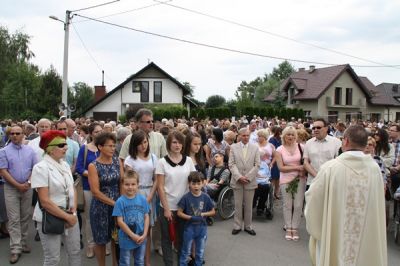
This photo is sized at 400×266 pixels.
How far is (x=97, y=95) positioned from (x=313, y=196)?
43033 mm

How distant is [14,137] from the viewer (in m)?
5.64

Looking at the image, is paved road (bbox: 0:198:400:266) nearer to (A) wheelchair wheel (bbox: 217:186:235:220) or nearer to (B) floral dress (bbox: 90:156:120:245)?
(A) wheelchair wheel (bbox: 217:186:235:220)

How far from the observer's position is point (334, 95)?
4384 centimetres

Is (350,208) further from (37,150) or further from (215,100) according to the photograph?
(215,100)

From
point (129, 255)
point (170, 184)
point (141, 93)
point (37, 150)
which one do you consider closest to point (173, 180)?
point (170, 184)

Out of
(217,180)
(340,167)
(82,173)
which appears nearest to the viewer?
(340,167)

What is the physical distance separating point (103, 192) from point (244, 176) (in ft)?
9.43

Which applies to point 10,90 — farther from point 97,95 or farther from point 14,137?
point 14,137

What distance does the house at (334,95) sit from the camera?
4275 cm

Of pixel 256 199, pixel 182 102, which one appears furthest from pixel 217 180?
pixel 182 102

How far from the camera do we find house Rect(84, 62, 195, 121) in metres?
38.9

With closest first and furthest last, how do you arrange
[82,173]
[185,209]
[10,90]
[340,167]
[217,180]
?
[340,167], [185,209], [82,173], [217,180], [10,90]

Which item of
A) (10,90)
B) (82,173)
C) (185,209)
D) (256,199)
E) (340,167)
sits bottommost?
(256,199)

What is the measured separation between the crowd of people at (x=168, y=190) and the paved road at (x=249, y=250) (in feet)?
0.64
